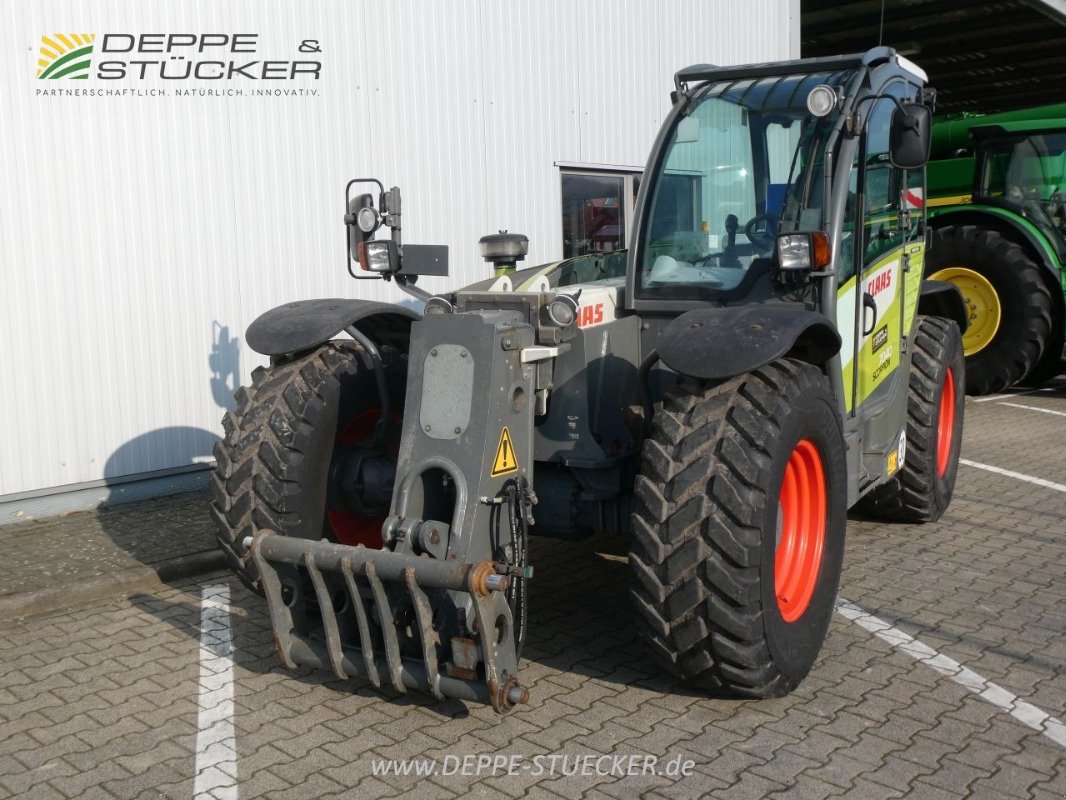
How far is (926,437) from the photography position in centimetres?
626

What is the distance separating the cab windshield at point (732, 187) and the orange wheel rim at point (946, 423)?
2465mm

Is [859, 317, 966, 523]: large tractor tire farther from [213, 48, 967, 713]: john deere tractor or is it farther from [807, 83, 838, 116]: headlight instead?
[807, 83, 838, 116]: headlight

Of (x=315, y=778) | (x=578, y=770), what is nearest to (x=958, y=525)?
(x=578, y=770)

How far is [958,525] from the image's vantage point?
6.64 m

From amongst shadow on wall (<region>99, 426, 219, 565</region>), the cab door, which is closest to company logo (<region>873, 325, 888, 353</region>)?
the cab door

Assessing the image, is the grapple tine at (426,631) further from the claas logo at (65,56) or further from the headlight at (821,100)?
the claas logo at (65,56)

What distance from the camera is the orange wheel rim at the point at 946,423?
6852 millimetres

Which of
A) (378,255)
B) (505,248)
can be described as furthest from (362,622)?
(505,248)

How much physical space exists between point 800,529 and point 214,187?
4.92 meters

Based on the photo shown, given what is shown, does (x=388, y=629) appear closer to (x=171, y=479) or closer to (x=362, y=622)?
(x=362, y=622)

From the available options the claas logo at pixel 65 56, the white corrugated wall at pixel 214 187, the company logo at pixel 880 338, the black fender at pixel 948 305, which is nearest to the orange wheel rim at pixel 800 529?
the company logo at pixel 880 338

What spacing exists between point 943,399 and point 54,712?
17.6 ft

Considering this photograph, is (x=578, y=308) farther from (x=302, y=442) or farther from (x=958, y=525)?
(x=958, y=525)

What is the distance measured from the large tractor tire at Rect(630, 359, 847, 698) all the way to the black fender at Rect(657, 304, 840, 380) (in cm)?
17
